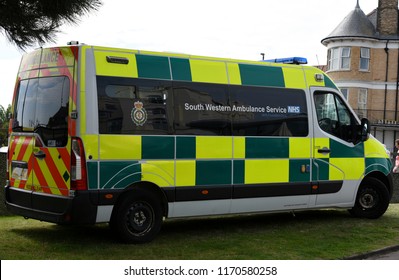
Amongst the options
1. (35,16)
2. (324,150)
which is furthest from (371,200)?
(35,16)

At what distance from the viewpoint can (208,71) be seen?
9.02 m

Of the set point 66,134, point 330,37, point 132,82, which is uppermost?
point 330,37

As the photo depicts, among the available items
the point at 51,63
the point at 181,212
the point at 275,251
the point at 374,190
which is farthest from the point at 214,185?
the point at 374,190

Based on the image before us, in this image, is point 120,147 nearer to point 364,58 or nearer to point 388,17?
point 364,58

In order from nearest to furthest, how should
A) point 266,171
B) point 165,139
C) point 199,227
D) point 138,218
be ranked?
1. point 138,218
2. point 165,139
3. point 266,171
4. point 199,227

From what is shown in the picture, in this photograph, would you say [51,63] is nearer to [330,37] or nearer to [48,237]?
[48,237]

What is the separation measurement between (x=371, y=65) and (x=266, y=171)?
3658 cm

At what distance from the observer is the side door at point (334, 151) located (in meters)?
10.1

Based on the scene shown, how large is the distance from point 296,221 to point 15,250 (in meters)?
4.96

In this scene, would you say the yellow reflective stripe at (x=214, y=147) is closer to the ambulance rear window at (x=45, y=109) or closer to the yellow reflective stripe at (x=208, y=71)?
the yellow reflective stripe at (x=208, y=71)

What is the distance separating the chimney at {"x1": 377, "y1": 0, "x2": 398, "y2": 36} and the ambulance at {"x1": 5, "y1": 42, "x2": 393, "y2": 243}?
3581 cm

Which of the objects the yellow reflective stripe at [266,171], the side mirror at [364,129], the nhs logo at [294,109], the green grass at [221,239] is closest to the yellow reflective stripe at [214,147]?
the yellow reflective stripe at [266,171]

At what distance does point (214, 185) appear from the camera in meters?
8.94

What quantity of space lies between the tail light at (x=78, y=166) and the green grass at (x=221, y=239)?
0.84 m
